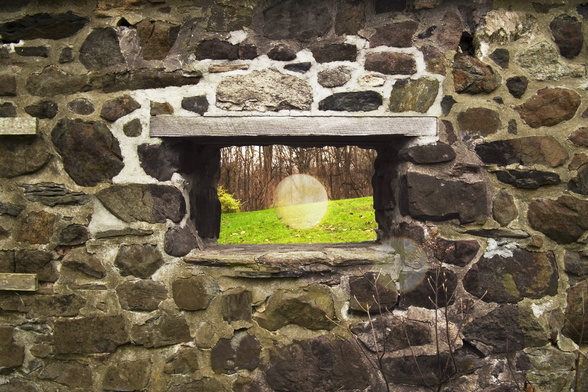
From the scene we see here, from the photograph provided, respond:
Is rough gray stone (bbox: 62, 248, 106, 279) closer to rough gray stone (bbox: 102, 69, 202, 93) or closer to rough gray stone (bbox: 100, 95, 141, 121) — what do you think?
rough gray stone (bbox: 100, 95, 141, 121)

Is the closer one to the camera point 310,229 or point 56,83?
point 56,83

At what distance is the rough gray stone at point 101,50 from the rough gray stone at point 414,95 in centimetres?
145

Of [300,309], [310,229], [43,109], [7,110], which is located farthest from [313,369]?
[310,229]

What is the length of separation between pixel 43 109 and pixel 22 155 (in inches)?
A: 10.5

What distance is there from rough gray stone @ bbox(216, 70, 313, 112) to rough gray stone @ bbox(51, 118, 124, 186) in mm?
615

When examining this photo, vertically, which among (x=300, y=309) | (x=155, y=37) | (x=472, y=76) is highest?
(x=155, y=37)

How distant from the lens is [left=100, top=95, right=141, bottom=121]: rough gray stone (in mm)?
2043

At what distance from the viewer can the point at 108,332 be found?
205cm

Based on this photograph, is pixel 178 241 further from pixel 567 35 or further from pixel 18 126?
pixel 567 35

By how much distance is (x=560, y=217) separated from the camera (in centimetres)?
202

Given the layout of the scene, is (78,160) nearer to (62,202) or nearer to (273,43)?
(62,202)

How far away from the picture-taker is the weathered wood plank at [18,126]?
2018 mm

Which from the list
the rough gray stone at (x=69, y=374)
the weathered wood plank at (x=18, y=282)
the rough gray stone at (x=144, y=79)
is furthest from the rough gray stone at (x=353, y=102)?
the rough gray stone at (x=69, y=374)

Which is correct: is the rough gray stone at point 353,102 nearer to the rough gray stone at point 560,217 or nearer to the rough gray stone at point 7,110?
the rough gray stone at point 560,217
